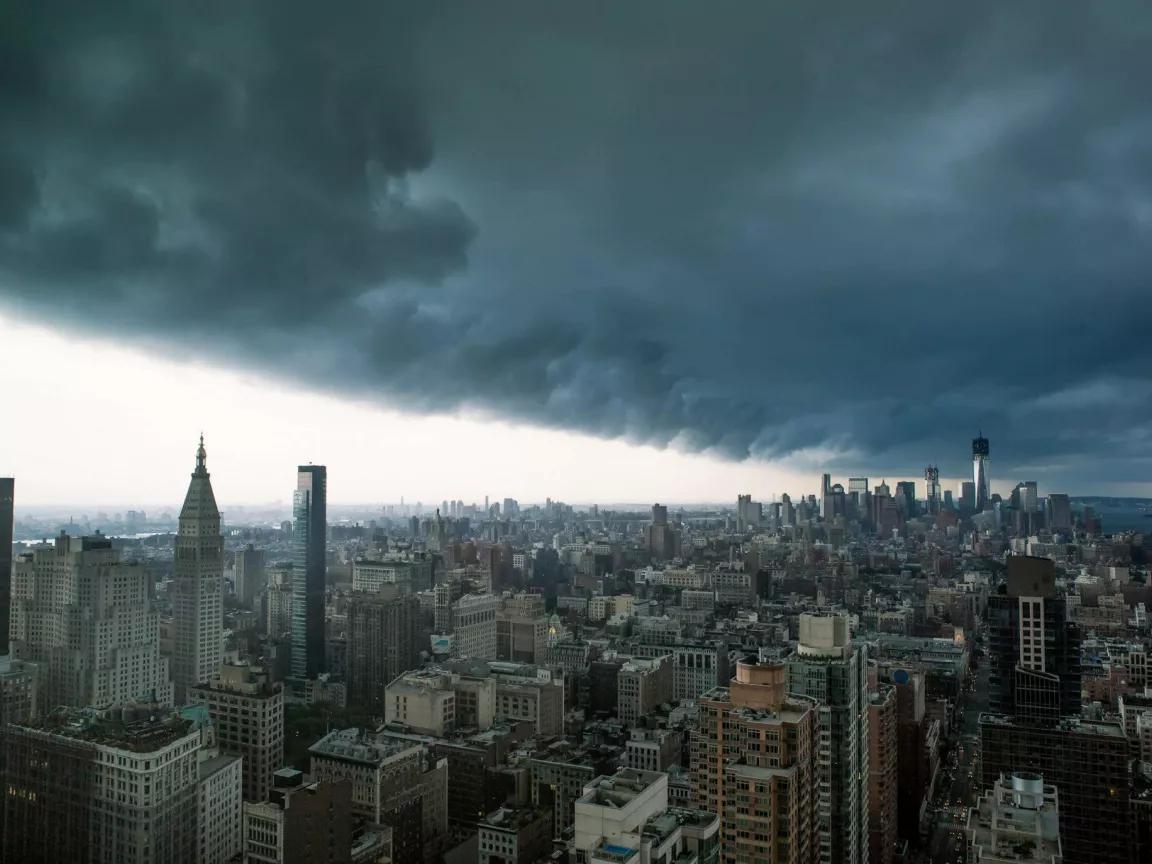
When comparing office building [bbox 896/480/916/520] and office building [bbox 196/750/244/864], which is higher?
office building [bbox 896/480/916/520]

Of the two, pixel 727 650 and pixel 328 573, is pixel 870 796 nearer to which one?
pixel 727 650

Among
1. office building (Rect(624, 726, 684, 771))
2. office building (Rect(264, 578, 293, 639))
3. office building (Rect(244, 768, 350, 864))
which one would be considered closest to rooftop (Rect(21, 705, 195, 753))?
office building (Rect(244, 768, 350, 864))

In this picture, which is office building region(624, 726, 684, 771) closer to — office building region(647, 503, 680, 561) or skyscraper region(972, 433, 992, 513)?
skyscraper region(972, 433, 992, 513)

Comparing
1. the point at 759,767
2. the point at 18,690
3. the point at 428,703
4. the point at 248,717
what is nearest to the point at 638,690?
the point at 428,703

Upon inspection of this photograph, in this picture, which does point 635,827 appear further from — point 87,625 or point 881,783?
point 87,625

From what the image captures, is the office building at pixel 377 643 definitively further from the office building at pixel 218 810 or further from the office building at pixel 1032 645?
the office building at pixel 1032 645

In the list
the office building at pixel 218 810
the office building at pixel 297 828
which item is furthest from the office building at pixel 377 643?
the office building at pixel 297 828
